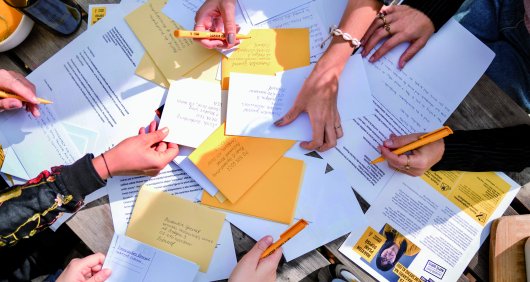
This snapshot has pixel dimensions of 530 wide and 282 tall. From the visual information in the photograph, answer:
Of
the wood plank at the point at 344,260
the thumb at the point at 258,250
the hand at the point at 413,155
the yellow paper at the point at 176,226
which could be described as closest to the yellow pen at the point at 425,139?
the hand at the point at 413,155

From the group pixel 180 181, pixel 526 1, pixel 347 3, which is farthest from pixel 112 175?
pixel 526 1

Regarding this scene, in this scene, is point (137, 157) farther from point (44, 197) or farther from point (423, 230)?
point (423, 230)

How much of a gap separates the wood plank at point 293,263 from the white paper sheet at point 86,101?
38cm

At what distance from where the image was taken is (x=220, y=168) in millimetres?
890

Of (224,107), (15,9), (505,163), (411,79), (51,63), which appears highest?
(15,9)

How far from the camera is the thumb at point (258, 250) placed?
84 cm

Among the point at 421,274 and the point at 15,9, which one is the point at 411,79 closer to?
the point at 421,274

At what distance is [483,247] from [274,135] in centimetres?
60

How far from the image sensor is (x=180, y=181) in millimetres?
910

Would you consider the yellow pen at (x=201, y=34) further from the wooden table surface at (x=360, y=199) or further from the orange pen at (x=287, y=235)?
the orange pen at (x=287, y=235)

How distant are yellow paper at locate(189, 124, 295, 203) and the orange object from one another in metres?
0.56

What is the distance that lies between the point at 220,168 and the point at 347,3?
55 centimetres

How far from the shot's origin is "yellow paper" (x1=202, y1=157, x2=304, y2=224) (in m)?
0.88

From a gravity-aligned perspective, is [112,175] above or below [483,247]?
above
